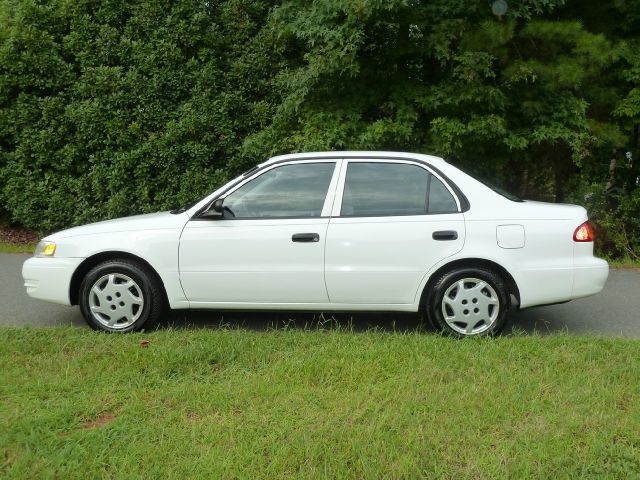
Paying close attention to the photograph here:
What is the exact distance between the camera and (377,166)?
18.3 ft

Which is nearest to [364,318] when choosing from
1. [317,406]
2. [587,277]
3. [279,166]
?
[279,166]

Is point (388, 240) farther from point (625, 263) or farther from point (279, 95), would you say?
point (625, 263)

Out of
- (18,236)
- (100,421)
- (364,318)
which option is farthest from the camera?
(18,236)

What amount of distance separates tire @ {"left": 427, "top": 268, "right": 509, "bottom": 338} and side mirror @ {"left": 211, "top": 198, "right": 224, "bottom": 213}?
1848 mm

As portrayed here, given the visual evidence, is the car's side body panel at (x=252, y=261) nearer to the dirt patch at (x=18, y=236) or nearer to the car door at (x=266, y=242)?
the car door at (x=266, y=242)

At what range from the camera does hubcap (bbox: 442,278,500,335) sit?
5.30m

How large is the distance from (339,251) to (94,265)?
209cm

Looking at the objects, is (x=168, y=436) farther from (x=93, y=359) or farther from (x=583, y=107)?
(x=583, y=107)

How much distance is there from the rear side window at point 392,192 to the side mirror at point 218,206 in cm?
99

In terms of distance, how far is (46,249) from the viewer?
18.6 ft

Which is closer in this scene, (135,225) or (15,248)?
(135,225)

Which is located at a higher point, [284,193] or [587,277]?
[284,193]

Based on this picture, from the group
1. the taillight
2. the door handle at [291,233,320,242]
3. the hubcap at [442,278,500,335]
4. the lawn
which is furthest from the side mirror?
the taillight

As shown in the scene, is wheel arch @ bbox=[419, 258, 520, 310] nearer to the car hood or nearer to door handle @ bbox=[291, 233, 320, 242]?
door handle @ bbox=[291, 233, 320, 242]
